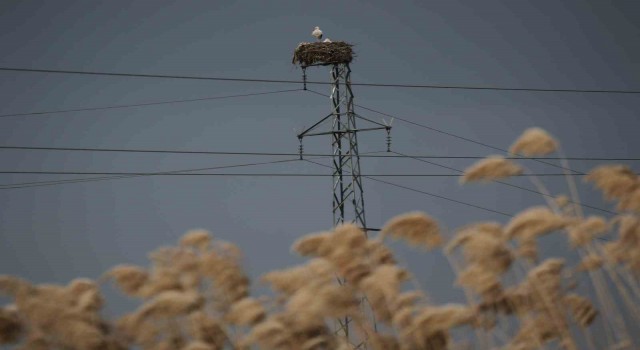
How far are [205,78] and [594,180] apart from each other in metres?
12.2

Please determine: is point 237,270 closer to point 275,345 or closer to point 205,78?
point 275,345

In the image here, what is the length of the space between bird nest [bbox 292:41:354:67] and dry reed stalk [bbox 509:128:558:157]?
45.7 feet

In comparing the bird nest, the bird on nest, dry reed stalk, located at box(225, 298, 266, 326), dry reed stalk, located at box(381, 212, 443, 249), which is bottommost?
dry reed stalk, located at box(225, 298, 266, 326)

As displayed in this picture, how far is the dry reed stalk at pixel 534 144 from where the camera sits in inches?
163

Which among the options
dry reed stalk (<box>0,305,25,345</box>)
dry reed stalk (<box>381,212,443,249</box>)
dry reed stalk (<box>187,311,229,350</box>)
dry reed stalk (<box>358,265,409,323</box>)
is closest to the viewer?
dry reed stalk (<box>0,305,25,345</box>)

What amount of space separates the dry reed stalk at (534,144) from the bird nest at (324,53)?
13.9m

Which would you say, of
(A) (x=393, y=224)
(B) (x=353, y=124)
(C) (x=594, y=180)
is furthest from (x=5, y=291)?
(B) (x=353, y=124)

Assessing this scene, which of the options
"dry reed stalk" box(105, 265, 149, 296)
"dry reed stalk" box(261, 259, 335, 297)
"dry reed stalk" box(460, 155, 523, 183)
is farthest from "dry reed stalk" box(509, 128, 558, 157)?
"dry reed stalk" box(105, 265, 149, 296)

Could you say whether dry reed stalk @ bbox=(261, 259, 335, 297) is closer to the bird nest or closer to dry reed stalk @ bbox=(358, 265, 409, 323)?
dry reed stalk @ bbox=(358, 265, 409, 323)

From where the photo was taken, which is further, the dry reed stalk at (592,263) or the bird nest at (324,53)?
the bird nest at (324,53)

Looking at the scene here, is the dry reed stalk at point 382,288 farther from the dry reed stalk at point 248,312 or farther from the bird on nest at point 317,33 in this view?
the bird on nest at point 317,33

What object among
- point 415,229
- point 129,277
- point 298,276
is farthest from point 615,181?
point 129,277

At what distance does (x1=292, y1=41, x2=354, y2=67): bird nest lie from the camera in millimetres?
17859

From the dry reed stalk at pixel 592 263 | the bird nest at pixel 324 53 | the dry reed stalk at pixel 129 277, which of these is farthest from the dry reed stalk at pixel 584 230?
the bird nest at pixel 324 53
